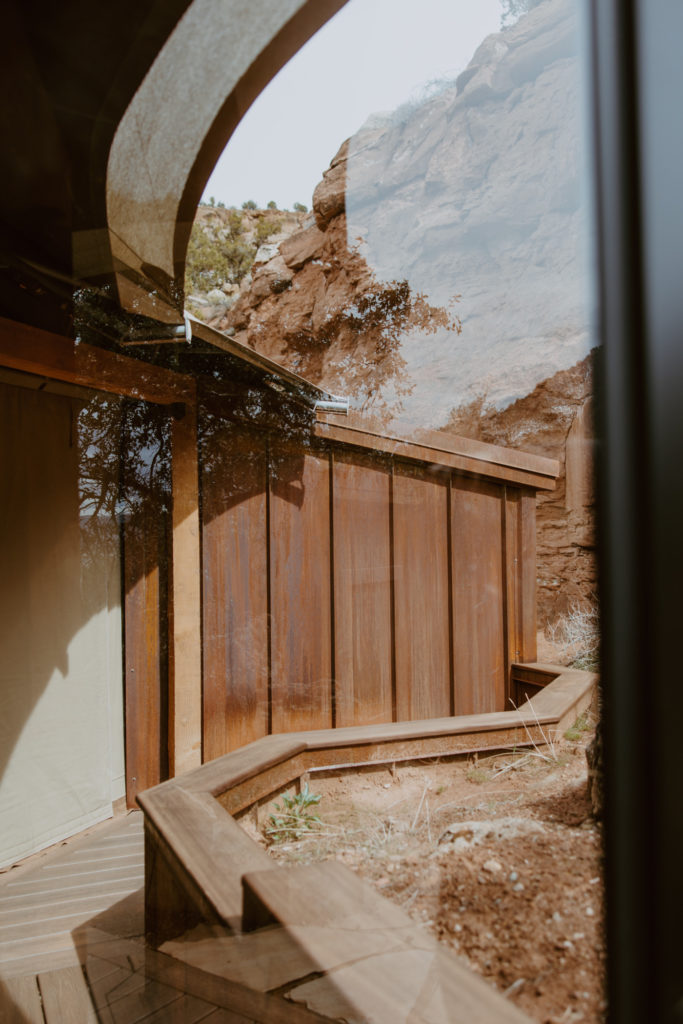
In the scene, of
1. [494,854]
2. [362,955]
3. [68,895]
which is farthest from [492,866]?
[68,895]

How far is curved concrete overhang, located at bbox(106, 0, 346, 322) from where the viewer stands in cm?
→ 70

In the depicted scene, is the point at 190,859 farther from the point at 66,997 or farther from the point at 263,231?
the point at 263,231

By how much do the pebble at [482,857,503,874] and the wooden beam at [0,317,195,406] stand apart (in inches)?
26.8

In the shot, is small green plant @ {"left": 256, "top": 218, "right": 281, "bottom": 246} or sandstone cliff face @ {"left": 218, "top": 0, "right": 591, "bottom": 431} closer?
sandstone cliff face @ {"left": 218, "top": 0, "right": 591, "bottom": 431}

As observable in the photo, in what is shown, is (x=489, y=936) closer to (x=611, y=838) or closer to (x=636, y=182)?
(x=611, y=838)

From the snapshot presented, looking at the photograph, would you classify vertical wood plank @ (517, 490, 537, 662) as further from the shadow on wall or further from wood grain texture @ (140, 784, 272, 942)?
the shadow on wall

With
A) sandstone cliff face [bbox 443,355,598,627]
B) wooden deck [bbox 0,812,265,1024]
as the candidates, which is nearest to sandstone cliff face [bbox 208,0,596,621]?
sandstone cliff face [bbox 443,355,598,627]

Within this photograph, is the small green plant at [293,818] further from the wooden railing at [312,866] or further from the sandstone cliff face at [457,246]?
the sandstone cliff face at [457,246]

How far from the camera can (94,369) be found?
0.79 metres

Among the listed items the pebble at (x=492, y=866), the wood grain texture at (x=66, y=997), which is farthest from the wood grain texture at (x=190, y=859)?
the pebble at (x=492, y=866)

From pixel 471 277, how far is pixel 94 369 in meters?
0.57

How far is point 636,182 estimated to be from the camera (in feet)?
1.34

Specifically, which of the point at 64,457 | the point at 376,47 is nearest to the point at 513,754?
the point at 64,457

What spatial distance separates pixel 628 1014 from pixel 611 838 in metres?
0.11
